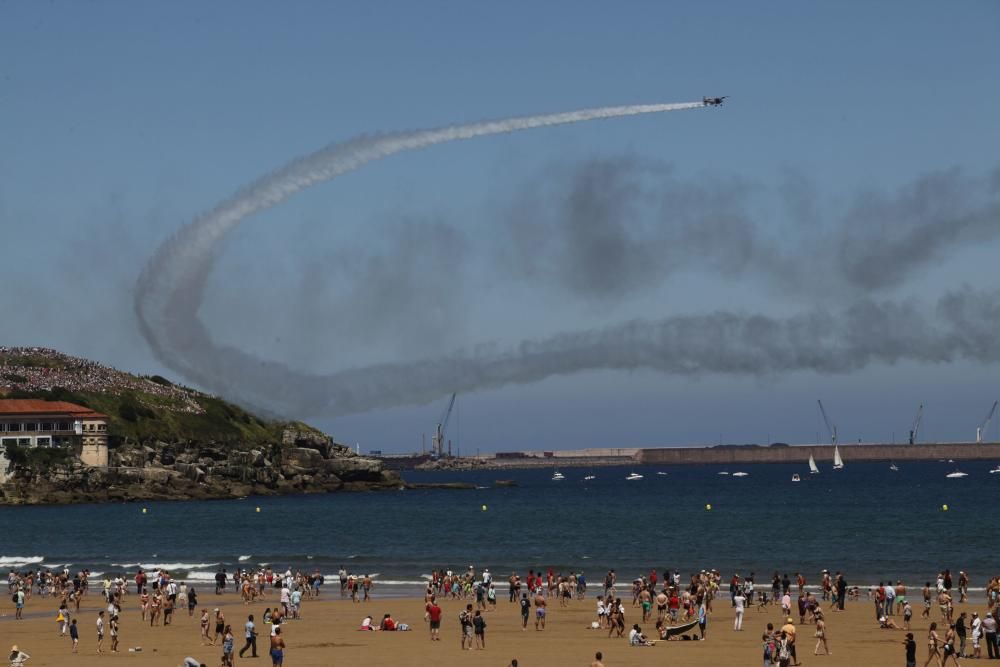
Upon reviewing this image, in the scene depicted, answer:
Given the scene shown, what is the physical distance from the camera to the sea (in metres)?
93.8

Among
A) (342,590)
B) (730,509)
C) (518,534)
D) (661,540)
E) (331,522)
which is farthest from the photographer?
(730,509)

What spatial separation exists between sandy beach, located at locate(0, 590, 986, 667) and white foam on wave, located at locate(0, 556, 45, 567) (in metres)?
35.3

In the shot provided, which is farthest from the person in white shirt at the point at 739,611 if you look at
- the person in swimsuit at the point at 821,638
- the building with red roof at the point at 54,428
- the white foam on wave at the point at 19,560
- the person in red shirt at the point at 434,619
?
the building with red roof at the point at 54,428

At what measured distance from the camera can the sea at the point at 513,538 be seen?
93812 mm

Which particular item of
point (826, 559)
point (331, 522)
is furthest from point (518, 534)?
point (826, 559)

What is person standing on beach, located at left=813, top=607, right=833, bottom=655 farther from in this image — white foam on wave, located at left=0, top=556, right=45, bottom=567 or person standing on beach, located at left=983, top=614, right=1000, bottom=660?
white foam on wave, located at left=0, top=556, right=45, bottom=567

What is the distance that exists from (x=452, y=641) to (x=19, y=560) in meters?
62.5

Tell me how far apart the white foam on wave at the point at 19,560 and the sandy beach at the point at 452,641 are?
35344mm

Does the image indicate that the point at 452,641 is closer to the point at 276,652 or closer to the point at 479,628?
the point at 479,628

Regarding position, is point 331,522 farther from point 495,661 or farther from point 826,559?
point 495,661

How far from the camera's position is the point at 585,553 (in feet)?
346

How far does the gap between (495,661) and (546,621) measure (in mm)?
14678

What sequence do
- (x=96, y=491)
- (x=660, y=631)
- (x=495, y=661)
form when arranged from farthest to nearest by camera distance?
(x=96, y=491) → (x=660, y=631) → (x=495, y=661)

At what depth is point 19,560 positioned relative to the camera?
105125mm
